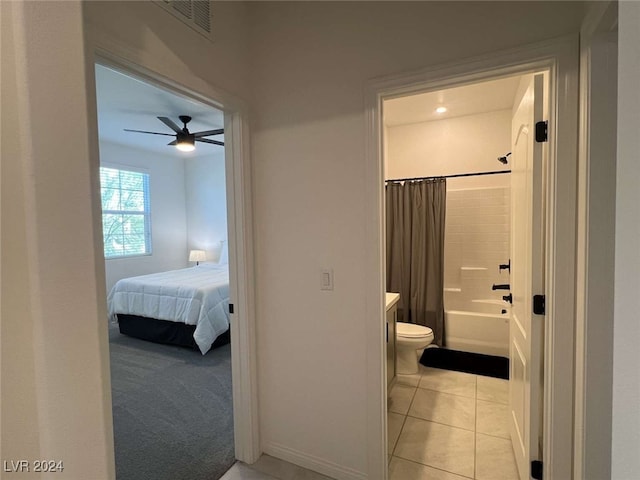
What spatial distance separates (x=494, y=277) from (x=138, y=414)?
146 inches

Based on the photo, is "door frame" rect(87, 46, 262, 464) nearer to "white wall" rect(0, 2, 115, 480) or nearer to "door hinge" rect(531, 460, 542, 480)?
"white wall" rect(0, 2, 115, 480)

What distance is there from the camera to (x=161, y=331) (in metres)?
3.80

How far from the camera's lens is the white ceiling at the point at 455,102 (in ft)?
9.57

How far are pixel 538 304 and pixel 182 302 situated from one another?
3351 millimetres

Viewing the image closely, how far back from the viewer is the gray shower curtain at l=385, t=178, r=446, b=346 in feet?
11.7

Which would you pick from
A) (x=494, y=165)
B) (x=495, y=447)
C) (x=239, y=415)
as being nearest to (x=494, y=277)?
(x=494, y=165)

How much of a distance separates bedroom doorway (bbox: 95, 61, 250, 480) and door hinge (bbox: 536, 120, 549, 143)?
4.86 ft

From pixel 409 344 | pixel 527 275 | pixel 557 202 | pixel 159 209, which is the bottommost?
pixel 409 344

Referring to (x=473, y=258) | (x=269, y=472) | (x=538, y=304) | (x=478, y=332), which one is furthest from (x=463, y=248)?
(x=269, y=472)

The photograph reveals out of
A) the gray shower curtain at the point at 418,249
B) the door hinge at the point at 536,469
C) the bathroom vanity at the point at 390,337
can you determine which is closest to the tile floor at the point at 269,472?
the bathroom vanity at the point at 390,337

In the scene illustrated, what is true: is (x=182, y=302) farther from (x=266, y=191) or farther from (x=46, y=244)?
(x=46, y=244)

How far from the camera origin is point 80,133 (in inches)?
30.8

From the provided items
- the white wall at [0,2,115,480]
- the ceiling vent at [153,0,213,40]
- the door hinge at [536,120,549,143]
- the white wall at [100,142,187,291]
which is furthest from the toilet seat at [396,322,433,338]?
the white wall at [100,142,187,291]

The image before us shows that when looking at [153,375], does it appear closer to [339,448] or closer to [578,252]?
[339,448]
